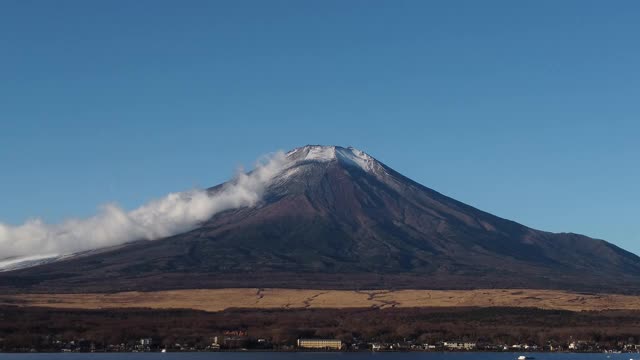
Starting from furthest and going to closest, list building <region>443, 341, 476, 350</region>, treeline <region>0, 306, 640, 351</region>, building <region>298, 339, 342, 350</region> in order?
treeline <region>0, 306, 640, 351</region> → building <region>443, 341, 476, 350</region> → building <region>298, 339, 342, 350</region>

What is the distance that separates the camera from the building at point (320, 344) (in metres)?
164

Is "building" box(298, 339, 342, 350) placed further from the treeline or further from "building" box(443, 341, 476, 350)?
"building" box(443, 341, 476, 350)

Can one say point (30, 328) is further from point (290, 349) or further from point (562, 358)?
point (562, 358)

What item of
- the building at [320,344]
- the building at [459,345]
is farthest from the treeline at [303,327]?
the building at [459,345]

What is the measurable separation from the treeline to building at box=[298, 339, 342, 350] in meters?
1.76

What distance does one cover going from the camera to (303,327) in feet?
584

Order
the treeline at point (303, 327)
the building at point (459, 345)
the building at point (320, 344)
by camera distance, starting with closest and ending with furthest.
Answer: the building at point (320, 344), the building at point (459, 345), the treeline at point (303, 327)

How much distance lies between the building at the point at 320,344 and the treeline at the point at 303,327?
1.76 meters

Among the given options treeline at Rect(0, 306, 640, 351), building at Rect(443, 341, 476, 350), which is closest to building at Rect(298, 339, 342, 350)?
treeline at Rect(0, 306, 640, 351)

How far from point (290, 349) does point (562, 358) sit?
135 ft

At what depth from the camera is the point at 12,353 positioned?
151375 millimetres

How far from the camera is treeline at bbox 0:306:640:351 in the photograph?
167 m

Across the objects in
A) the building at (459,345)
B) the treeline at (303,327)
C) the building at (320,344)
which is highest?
the treeline at (303,327)

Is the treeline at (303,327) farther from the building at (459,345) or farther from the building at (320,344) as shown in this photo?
the building at (459,345)
